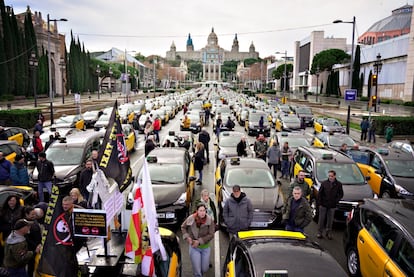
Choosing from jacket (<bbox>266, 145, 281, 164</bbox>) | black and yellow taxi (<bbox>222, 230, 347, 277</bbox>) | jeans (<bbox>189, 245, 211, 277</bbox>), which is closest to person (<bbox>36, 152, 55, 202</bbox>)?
jeans (<bbox>189, 245, 211, 277</bbox>)

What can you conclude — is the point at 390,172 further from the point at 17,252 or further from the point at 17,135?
the point at 17,135

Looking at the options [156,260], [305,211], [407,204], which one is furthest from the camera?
[305,211]

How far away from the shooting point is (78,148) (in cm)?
1288

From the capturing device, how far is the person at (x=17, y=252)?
5305 millimetres

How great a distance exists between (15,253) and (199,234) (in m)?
2.72

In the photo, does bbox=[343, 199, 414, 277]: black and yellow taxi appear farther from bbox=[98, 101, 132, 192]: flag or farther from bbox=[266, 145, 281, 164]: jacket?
bbox=[266, 145, 281, 164]: jacket

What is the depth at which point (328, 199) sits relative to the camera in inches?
339

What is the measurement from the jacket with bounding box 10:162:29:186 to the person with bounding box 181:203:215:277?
6037mm

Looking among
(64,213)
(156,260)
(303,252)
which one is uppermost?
(64,213)

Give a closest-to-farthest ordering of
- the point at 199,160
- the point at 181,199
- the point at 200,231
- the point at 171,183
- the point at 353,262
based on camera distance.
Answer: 1. the point at 200,231
2. the point at 353,262
3. the point at 181,199
4. the point at 171,183
5. the point at 199,160

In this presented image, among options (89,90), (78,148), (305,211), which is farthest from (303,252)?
(89,90)

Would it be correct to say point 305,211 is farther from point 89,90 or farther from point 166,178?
point 89,90

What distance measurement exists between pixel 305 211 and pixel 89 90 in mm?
81333

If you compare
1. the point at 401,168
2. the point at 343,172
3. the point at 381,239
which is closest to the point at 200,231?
the point at 381,239
